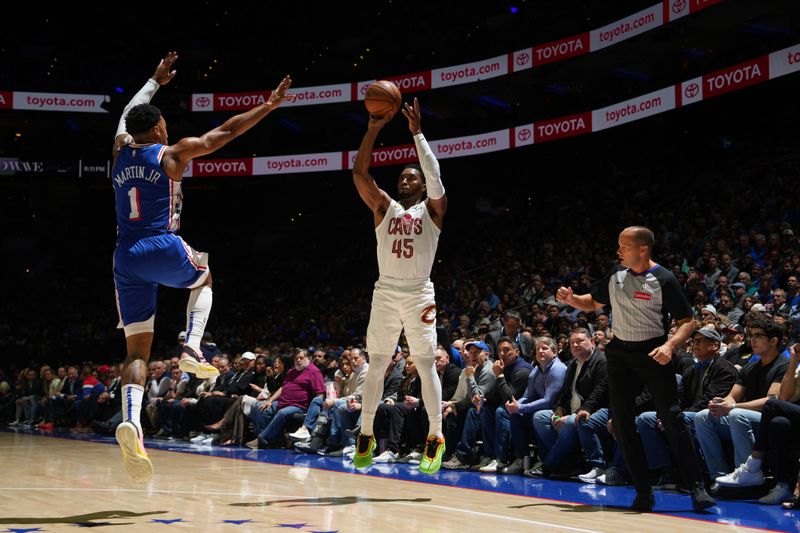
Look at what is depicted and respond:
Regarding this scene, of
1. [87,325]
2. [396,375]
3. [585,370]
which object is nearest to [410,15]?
[87,325]

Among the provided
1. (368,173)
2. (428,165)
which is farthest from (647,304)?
(368,173)

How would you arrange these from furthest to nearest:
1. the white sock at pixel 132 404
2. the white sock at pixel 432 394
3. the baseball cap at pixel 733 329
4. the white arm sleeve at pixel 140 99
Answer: the baseball cap at pixel 733 329 → the white sock at pixel 432 394 → the white arm sleeve at pixel 140 99 → the white sock at pixel 132 404

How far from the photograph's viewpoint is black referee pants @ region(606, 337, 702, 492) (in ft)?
18.0

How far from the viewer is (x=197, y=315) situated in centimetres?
518

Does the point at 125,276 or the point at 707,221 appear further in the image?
the point at 707,221

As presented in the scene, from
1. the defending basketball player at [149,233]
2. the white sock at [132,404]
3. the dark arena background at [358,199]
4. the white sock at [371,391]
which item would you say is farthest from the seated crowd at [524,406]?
the white sock at [132,404]

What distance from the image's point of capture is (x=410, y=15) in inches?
1026

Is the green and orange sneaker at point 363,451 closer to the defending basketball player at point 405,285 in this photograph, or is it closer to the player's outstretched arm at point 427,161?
the defending basketball player at point 405,285

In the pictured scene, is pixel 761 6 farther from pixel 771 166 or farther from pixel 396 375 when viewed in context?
pixel 396 375

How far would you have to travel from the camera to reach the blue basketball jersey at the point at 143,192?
4.96 metres

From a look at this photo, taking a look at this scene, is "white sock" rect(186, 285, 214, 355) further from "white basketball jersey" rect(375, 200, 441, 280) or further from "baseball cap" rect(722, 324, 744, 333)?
"baseball cap" rect(722, 324, 744, 333)

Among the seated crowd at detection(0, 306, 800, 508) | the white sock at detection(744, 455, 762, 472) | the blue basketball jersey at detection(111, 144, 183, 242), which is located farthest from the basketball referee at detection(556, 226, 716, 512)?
the blue basketball jersey at detection(111, 144, 183, 242)

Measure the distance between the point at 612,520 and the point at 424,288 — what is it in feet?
6.42

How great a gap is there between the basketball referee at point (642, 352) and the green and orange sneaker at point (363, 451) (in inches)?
67.9
